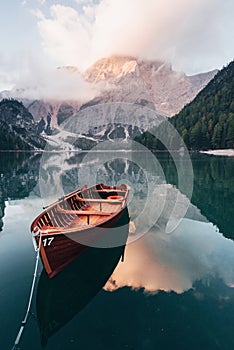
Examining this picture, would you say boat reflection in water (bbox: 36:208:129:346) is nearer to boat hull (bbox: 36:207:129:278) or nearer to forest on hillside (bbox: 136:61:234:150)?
boat hull (bbox: 36:207:129:278)

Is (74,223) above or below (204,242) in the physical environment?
above

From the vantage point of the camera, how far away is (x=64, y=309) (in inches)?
300

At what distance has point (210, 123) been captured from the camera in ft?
366

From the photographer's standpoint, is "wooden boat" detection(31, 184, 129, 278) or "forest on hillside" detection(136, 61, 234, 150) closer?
"wooden boat" detection(31, 184, 129, 278)

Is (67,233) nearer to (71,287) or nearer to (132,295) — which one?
(71,287)

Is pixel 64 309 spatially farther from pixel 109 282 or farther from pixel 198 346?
pixel 198 346

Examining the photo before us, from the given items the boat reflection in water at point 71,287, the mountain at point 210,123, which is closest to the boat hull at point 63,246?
the boat reflection in water at point 71,287

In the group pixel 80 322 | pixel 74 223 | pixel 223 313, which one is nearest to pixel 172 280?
pixel 223 313

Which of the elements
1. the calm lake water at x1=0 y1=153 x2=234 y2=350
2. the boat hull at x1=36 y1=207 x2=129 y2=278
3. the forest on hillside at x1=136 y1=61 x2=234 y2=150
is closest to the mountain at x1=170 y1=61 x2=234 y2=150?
the forest on hillside at x1=136 y1=61 x2=234 y2=150

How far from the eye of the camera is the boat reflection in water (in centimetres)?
715

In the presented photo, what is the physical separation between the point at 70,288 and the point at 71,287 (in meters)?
0.07

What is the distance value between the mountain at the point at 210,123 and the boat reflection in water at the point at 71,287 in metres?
99.3

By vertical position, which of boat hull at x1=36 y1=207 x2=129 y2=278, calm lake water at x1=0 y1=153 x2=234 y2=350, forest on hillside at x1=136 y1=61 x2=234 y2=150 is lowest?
calm lake water at x1=0 y1=153 x2=234 y2=350

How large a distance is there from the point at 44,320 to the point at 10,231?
889cm
